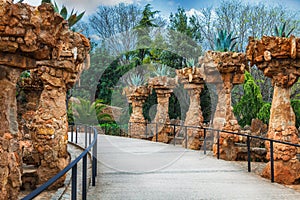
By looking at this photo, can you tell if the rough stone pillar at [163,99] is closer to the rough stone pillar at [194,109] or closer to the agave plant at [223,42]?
the rough stone pillar at [194,109]

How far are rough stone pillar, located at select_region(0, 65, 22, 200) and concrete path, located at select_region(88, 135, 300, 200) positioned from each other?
1259 millimetres

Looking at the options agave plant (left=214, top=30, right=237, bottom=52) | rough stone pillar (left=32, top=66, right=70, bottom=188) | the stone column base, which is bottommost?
the stone column base

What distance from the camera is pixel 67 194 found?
445 centimetres

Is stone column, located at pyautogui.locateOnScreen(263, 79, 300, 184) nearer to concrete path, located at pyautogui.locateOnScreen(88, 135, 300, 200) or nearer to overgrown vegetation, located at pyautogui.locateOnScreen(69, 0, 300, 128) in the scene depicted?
concrete path, located at pyautogui.locateOnScreen(88, 135, 300, 200)

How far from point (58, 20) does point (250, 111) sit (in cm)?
1318

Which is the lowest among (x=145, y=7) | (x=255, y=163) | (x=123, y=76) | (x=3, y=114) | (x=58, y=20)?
(x=255, y=163)

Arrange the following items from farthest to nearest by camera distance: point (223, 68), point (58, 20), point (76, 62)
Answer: point (223, 68) → point (76, 62) → point (58, 20)

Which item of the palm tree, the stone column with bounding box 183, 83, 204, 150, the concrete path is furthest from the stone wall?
the palm tree

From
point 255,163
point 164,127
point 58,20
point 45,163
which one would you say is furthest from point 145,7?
point 58,20

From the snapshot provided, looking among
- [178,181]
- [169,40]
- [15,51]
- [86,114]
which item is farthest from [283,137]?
[169,40]

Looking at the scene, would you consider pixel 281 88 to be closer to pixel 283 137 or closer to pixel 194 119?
pixel 283 137

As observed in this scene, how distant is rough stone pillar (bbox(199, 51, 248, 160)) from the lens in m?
7.94

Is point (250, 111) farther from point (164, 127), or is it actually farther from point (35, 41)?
point (35, 41)

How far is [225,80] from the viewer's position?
8328 mm
